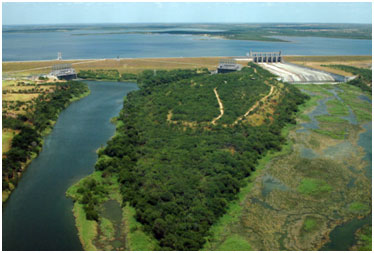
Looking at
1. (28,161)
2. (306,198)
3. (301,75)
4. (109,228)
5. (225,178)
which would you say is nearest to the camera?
(109,228)

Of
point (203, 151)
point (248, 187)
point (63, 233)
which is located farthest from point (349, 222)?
point (63, 233)

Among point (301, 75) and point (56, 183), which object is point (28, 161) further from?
point (301, 75)

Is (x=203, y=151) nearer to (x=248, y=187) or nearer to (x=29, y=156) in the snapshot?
(x=248, y=187)

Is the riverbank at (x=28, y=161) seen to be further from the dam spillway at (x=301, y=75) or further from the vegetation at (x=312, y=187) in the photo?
the dam spillway at (x=301, y=75)

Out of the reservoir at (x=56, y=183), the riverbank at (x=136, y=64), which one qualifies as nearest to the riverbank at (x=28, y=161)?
the reservoir at (x=56, y=183)


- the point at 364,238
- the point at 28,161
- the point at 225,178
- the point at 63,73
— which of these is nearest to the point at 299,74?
the point at 63,73

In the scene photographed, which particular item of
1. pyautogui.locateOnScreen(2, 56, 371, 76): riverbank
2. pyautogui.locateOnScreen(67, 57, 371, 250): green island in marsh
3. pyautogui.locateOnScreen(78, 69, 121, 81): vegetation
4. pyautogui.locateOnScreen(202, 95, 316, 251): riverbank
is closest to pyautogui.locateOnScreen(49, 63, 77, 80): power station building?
pyautogui.locateOnScreen(78, 69, 121, 81): vegetation
